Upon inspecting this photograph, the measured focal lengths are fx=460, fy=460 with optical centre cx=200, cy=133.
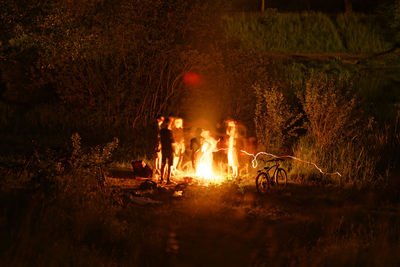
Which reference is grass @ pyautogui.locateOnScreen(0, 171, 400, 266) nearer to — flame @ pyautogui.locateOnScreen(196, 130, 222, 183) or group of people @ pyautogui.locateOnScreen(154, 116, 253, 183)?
group of people @ pyautogui.locateOnScreen(154, 116, 253, 183)

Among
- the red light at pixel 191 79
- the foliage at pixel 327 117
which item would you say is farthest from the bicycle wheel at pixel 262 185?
the red light at pixel 191 79

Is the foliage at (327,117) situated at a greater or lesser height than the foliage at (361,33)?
lesser

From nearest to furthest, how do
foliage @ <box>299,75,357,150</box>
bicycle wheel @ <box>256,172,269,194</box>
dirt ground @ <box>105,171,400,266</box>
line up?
1. dirt ground @ <box>105,171,400,266</box>
2. bicycle wheel @ <box>256,172,269,194</box>
3. foliage @ <box>299,75,357,150</box>

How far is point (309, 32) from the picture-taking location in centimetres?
3133

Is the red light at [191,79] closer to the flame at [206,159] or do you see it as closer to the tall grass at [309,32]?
the flame at [206,159]

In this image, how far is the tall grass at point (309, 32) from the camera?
29594 mm

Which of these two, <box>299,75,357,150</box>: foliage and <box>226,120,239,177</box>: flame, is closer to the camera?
<box>226,120,239,177</box>: flame

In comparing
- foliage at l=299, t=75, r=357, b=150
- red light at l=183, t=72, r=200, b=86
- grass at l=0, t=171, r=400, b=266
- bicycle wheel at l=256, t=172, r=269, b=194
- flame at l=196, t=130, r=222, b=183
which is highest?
red light at l=183, t=72, r=200, b=86

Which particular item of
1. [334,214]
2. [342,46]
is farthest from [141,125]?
[342,46]

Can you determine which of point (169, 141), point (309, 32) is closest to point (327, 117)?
point (169, 141)

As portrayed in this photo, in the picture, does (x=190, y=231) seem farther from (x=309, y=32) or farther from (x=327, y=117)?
(x=309, y=32)

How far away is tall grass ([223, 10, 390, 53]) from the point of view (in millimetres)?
29594

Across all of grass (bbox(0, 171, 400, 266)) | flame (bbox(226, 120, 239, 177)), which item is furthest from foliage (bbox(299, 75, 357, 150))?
grass (bbox(0, 171, 400, 266))

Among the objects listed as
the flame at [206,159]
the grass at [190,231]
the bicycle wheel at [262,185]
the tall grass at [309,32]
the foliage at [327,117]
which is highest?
the tall grass at [309,32]
